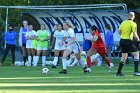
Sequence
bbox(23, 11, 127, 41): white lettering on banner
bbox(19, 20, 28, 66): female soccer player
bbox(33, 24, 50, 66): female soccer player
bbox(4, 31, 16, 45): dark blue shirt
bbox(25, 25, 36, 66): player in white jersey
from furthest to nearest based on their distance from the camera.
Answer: bbox(23, 11, 127, 41): white lettering on banner → bbox(19, 20, 28, 66): female soccer player → bbox(4, 31, 16, 45): dark blue shirt → bbox(25, 25, 36, 66): player in white jersey → bbox(33, 24, 50, 66): female soccer player

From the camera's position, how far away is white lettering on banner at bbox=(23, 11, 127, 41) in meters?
32.4

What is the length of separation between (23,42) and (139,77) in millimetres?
11878

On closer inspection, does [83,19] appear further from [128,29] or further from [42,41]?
[128,29]

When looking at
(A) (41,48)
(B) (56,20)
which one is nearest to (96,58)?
(A) (41,48)

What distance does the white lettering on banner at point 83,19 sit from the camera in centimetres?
3241

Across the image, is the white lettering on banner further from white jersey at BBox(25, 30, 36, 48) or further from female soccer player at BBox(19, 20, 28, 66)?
white jersey at BBox(25, 30, 36, 48)

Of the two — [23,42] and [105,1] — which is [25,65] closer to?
[23,42]

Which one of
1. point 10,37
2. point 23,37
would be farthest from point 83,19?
point 10,37

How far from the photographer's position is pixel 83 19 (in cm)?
3284

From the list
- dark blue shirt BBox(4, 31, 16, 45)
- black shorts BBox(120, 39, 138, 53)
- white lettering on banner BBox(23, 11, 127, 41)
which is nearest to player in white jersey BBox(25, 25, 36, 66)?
dark blue shirt BBox(4, 31, 16, 45)

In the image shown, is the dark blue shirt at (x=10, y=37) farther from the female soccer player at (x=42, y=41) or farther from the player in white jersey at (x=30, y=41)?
the female soccer player at (x=42, y=41)

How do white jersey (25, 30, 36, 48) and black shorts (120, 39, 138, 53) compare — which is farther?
white jersey (25, 30, 36, 48)

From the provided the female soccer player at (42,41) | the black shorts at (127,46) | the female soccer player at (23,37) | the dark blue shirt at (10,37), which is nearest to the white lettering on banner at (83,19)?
the female soccer player at (23,37)

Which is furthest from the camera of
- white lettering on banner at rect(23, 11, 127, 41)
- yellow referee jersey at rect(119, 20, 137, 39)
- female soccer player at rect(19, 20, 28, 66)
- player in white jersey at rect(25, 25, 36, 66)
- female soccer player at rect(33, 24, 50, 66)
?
white lettering on banner at rect(23, 11, 127, 41)
